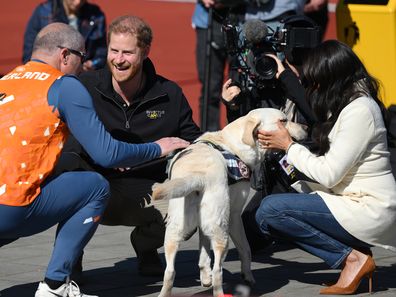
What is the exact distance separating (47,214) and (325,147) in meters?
1.58

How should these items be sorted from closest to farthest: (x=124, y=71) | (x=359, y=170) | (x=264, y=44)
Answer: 1. (x=359, y=170)
2. (x=124, y=71)
3. (x=264, y=44)

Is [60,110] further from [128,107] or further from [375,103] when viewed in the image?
[375,103]

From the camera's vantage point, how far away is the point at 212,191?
5.05 meters

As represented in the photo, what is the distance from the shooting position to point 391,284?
5.79 metres

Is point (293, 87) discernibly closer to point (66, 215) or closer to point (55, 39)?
point (55, 39)

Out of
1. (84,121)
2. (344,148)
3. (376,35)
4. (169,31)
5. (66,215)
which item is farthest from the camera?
(169,31)

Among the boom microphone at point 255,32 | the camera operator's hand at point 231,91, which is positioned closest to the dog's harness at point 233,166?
the camera operator's hand at point 231,91

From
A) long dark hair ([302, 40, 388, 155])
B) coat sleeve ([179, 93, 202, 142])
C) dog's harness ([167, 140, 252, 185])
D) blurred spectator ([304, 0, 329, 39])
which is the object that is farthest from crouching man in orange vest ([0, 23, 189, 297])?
blurred spectator ([304, 0, 329, 39])

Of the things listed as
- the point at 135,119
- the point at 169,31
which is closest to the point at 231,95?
the point at 135,119

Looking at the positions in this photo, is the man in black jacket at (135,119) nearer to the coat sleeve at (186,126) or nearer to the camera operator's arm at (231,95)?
the coat sleeve at (186,126)

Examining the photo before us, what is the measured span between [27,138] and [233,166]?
1116mm

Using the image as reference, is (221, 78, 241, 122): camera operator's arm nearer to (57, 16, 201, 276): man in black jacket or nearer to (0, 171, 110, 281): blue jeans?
(57, 16, 201, 276): man in black jacket

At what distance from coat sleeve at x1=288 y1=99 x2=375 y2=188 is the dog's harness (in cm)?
32

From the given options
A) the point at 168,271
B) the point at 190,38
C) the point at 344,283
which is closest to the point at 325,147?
the point at 344,283
